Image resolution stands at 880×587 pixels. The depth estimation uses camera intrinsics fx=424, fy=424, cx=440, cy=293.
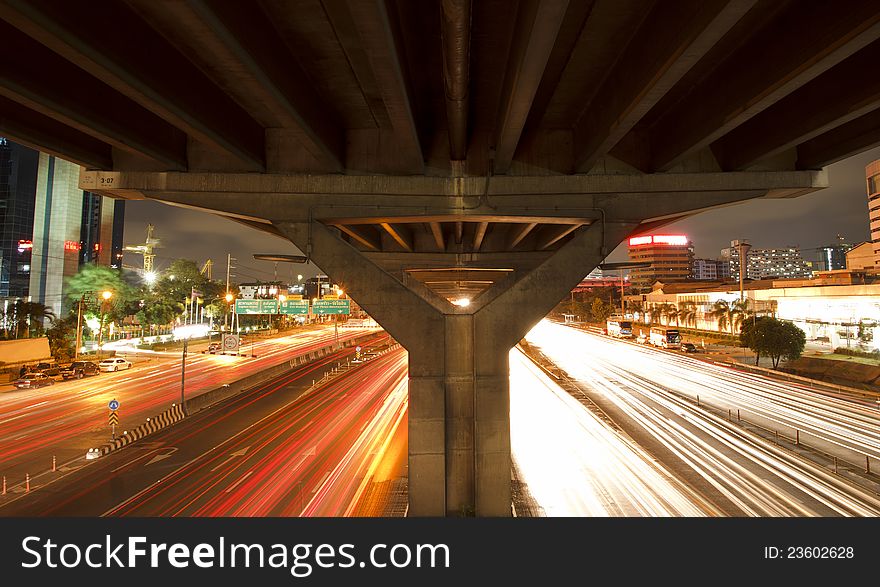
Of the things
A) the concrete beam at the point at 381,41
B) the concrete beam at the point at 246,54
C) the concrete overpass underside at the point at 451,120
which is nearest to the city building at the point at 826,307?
the concrete overpass underside at the point at 451,120

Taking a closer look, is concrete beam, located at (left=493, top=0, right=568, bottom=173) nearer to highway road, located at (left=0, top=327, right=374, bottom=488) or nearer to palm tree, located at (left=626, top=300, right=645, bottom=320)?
highway road, located at (left=0, top=327, right=374, bottom=488)

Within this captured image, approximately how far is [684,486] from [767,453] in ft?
20.2

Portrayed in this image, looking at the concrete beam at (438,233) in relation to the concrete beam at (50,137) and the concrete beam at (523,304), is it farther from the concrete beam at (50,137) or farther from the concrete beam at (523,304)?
the concrete beam at (50,137)

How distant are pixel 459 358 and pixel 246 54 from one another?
7.13 meters

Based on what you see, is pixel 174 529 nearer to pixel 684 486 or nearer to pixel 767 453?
pixel 684 486

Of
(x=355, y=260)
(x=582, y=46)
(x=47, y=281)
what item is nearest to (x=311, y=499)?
(x=355, y=260)

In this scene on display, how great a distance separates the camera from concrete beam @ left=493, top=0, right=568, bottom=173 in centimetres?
471

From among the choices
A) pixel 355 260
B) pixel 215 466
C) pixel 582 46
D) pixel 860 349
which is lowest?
pixel 215 466

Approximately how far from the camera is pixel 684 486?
43.3ft

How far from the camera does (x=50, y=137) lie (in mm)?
8266

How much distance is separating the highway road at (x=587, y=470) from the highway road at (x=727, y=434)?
0.82 metres

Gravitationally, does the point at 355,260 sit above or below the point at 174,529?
above

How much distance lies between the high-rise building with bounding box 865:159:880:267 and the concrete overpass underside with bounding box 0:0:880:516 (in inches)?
5336

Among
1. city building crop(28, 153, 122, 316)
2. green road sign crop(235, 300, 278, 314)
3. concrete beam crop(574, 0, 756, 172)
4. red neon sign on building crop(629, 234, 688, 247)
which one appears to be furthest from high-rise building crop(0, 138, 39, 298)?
red neon sign on building crop(629, 234, 688, 247)
